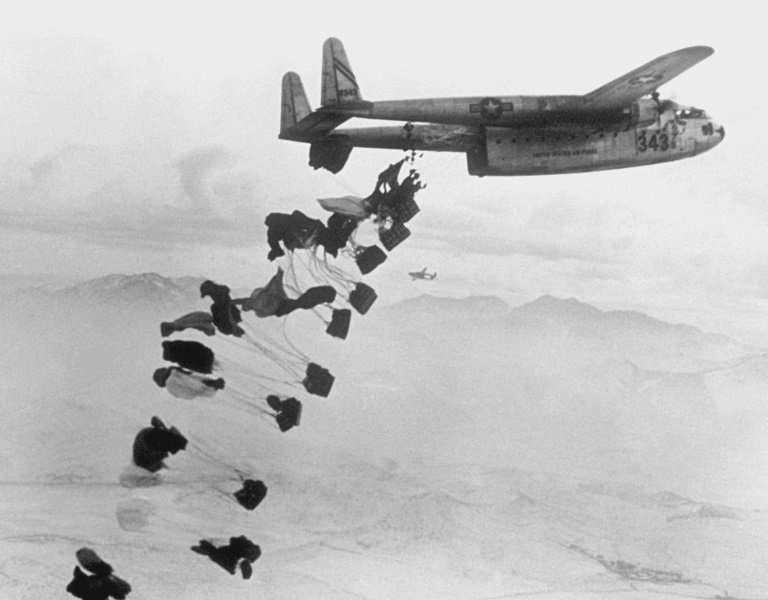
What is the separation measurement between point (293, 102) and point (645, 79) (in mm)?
12289

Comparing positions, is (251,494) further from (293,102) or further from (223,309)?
(293,102)

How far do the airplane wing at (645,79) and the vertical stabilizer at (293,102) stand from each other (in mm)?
10259

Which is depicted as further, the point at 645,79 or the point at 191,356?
the point at 191,356

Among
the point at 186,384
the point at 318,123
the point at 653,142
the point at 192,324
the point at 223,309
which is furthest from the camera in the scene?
the point at 653,142

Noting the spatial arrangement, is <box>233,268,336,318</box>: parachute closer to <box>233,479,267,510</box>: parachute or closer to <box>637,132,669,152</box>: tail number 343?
<box>233,479,267,510</box>: parachute

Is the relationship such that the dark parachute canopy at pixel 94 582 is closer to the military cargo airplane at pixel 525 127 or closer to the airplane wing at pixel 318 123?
the military cargo airplane at pixel 525 127

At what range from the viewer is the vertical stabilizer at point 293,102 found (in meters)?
30.4

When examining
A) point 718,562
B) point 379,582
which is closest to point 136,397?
point 379,582

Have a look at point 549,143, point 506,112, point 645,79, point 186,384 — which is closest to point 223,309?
point 186,384

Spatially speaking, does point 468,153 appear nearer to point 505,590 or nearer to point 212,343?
point 212,343

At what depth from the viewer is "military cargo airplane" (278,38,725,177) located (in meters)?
26.2

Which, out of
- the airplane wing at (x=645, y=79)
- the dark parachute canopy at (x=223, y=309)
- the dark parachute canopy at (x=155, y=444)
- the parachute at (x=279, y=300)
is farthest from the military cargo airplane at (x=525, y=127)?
the dark parachute canopy at (x=155, y=444)

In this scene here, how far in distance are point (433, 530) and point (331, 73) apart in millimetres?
172495

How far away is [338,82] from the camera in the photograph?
2675cm
